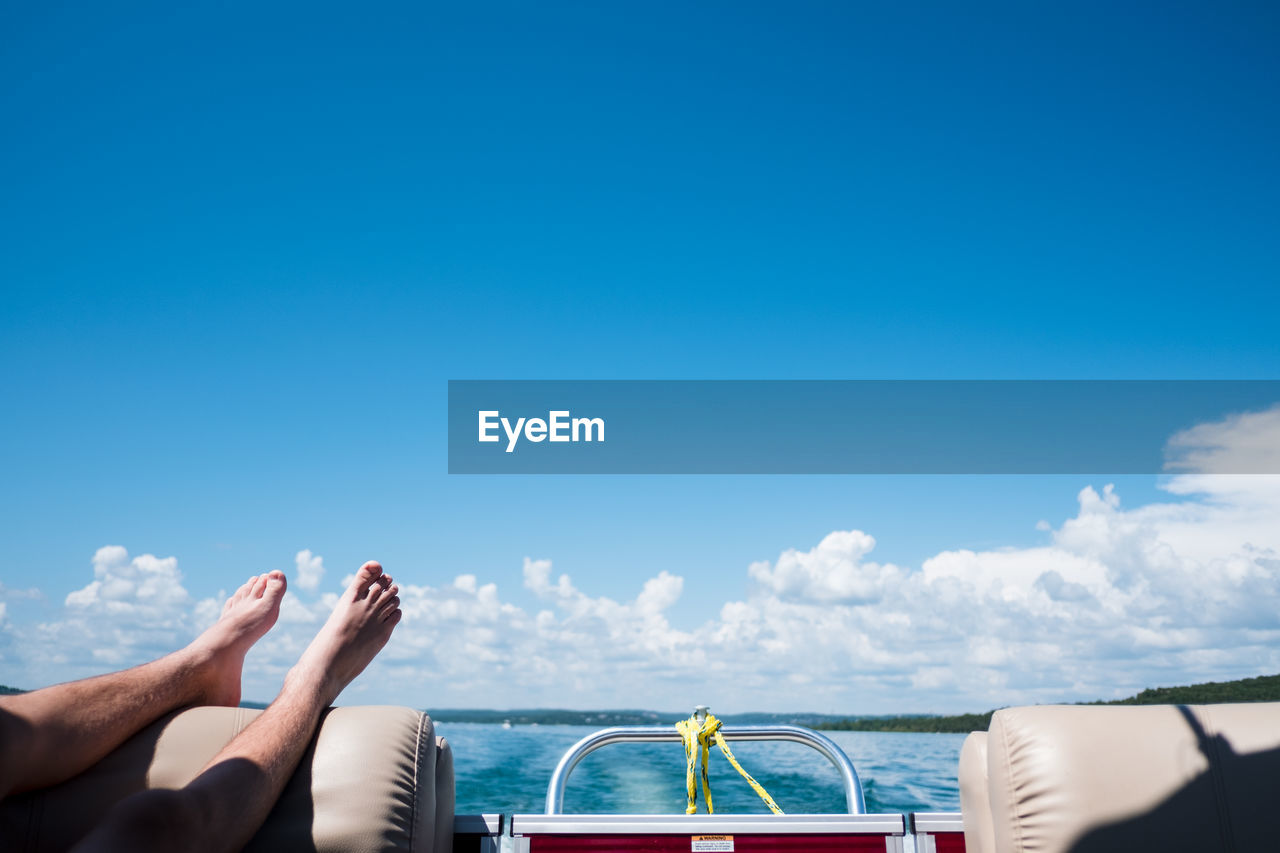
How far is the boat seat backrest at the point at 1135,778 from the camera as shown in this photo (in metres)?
1.58

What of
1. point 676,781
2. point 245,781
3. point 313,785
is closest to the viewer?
point 245,781

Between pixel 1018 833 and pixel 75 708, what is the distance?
5.66ft

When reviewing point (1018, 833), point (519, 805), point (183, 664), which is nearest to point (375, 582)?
point (183, 664)

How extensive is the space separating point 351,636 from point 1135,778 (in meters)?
1.71

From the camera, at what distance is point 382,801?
1.57 m

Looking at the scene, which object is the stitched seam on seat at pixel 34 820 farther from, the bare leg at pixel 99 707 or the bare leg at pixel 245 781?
the bare leg at pixel 245 781

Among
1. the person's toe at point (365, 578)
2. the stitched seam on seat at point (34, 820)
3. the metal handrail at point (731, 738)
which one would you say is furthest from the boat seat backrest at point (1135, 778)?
the stitched seam on seat at point (34, 820)

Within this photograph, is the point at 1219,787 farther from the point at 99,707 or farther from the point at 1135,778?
the point at 99,707

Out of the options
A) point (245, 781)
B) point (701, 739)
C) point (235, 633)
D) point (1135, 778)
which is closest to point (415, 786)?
point (245, 781)

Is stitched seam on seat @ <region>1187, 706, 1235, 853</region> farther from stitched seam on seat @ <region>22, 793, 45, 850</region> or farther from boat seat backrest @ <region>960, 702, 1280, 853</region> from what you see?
stitched seam on seat @ <region>22, 793, 45, 850</region>

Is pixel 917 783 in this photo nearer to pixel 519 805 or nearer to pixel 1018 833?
pixel 519 805

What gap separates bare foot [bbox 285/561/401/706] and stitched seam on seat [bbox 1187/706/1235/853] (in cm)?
170

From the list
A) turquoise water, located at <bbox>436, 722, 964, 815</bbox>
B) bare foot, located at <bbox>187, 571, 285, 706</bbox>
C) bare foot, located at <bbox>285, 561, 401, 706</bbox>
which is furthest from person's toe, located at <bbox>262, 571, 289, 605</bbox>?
turquoise water, located at <bbox>436, 722, 964, 815</bbox>

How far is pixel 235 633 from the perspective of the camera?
2141 mm
